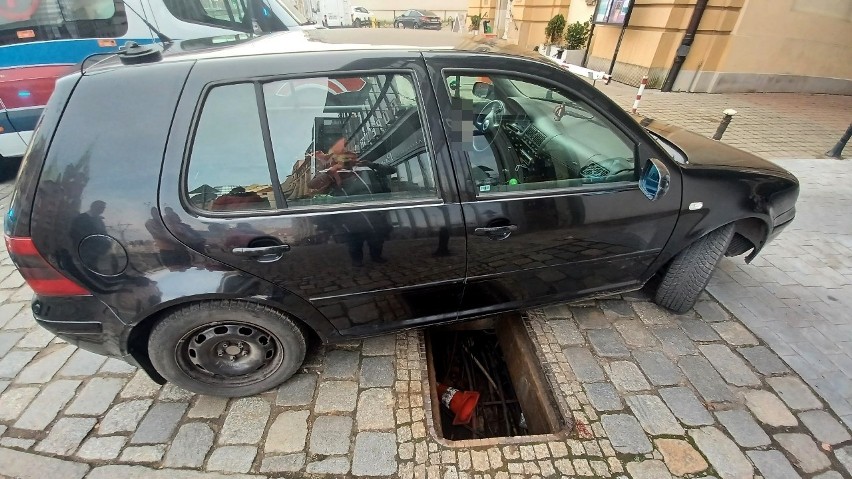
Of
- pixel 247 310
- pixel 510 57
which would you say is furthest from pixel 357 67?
pixel 247 310

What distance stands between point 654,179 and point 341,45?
1769mm

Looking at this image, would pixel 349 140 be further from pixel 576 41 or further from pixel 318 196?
pixel 576 41

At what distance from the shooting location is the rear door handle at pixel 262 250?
1744mm

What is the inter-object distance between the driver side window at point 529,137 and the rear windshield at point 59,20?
4932mm

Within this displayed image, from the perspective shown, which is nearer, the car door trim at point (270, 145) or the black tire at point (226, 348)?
the car door trim at point (270, 145)

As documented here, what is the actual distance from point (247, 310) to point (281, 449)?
72 cm

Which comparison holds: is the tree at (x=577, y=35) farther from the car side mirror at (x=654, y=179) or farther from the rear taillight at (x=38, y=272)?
the rear taillight at (x=38, y=272)

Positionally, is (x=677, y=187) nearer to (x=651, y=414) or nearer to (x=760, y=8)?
(x=651, y=414)

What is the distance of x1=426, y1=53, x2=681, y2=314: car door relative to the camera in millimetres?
1920

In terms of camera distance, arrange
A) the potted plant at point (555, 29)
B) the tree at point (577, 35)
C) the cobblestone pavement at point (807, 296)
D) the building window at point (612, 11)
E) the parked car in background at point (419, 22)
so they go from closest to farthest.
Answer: the cobblestone pavement at point (807, 296), the building window at point (612, 11), the tree at point (577, 35), the potted plant at point (555, 29), the parked car in background at point (419, 22)

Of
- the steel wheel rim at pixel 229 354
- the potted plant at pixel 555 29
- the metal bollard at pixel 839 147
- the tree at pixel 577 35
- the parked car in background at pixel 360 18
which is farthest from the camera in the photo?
the parked car in background at pixel 360 18

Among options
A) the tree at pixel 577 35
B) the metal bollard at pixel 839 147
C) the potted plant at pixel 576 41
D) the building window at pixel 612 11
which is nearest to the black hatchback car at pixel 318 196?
the metal bollard at pixel 839 147

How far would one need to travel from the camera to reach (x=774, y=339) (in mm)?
2650

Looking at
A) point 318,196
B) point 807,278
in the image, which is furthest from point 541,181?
point 807,278
